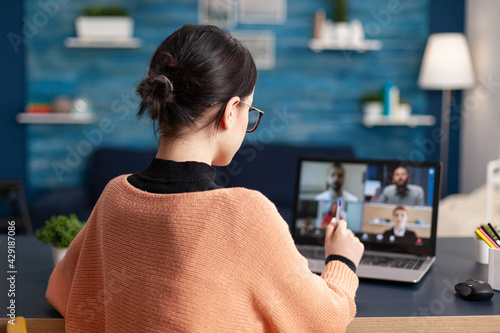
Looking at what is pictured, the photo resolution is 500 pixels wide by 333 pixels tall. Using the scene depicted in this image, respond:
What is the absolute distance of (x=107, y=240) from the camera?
996 millimetres

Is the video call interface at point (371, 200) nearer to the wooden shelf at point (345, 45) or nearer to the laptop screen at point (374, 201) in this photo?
the laptop screen at point (374, 201)

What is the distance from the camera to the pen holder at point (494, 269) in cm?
129

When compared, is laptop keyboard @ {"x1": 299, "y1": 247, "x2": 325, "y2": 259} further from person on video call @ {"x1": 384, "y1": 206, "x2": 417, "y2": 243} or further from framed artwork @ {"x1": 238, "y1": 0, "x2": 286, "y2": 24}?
framed artwork @ {"x1": 238, "y1": 0, "x2": 286, "y2": 24}

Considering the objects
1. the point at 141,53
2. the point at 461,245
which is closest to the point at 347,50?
the point at 141,53

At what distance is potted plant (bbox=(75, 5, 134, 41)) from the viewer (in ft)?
12.7

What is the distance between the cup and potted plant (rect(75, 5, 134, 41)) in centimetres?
302

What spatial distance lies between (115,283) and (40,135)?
340 cm

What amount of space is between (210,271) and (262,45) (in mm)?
3396

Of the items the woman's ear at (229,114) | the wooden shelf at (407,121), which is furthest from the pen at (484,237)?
the wooden shelf at (407,121)

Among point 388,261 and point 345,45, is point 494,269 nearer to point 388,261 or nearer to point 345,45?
point 388,261

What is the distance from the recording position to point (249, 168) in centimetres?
389

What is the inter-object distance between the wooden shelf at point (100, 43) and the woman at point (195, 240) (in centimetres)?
Result: 304

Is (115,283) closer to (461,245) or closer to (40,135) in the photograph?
(461,245)

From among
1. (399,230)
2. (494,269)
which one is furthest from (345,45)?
(494,269)
